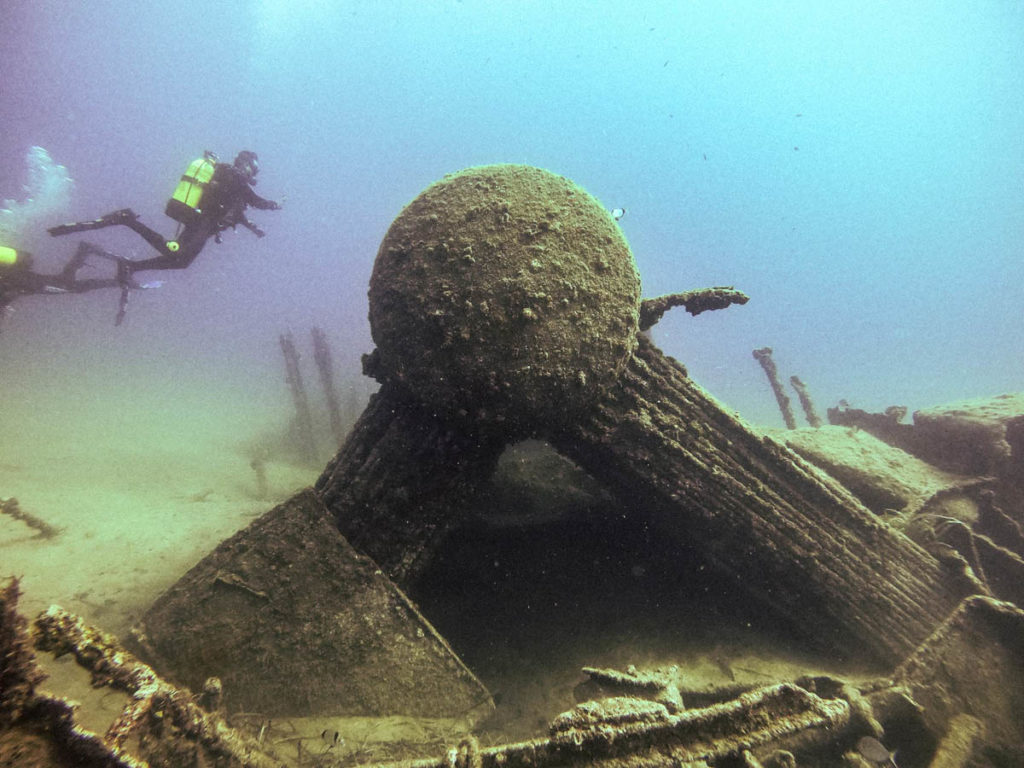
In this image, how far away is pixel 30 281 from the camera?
11172 millimetres

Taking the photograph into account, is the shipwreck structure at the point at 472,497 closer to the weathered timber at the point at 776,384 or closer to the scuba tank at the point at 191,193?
the weathered timber at the point at 776,384

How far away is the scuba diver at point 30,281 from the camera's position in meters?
10.8

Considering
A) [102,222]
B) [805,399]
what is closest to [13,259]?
[102,222]

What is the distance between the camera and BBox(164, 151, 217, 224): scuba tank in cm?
1024

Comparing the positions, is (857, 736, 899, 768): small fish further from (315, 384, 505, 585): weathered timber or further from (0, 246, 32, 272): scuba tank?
(0, 246, 32, 272): scuba tank

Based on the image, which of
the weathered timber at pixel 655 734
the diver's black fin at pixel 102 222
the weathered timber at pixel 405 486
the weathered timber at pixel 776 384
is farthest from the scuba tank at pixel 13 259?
the weathered timber at pixel 776 384

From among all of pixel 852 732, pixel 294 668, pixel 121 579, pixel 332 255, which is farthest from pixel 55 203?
pixel 332 255

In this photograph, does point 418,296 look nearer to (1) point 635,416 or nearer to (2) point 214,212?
(1) point 635,416

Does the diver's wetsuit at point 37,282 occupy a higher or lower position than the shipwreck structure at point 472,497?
lower

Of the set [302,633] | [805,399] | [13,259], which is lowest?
[13,259]

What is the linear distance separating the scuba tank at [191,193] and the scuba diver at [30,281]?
2.50 metres

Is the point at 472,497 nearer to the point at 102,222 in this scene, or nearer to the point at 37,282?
the point at 102,222

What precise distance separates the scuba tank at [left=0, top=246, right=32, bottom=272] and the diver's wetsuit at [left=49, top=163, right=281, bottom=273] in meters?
1.01

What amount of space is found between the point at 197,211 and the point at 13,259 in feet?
15.9
